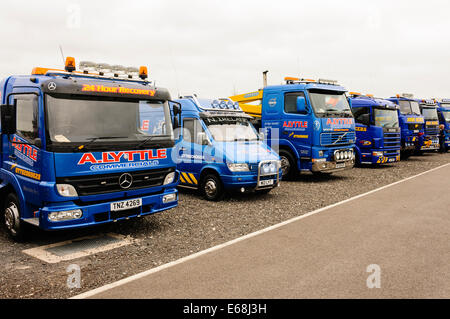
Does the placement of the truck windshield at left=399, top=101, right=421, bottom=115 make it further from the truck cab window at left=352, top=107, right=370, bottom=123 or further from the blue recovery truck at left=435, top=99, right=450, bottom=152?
the blue recovery truck at left=435, top=99, right=450, bottom=152

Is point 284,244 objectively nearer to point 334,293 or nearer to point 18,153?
point 334,293

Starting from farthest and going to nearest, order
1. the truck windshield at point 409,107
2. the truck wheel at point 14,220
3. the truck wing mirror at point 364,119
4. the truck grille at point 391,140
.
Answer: the truck windshield at point 409,107, the truck grille at point 391,140, the truck wing mirror at point 364,119, the truck wheel at point 14,220

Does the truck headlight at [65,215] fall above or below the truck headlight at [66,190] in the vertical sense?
below

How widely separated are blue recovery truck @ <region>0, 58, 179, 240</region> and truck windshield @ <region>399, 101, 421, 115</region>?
50.0ft

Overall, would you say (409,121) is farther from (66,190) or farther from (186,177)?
(66,190)

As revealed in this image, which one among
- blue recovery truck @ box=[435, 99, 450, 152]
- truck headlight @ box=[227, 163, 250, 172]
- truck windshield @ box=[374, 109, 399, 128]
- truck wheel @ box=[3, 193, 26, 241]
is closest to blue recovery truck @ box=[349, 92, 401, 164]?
truck windshield @ box=[374, 109, 399, 128]

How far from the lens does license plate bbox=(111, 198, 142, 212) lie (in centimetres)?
574

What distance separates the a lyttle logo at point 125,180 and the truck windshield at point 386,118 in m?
11.9

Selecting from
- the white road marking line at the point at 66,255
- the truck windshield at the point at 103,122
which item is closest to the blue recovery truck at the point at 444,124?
the truck windshield at the point at 103,122

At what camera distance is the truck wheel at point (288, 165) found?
39.7 feet

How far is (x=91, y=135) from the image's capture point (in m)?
5.58

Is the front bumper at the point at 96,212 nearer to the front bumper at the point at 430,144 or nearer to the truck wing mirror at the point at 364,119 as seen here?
the truck wing mirror at the point at 364,119

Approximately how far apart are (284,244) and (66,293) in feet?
10.1
